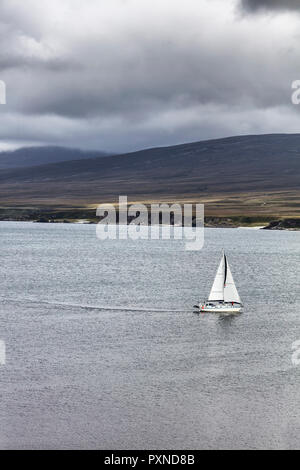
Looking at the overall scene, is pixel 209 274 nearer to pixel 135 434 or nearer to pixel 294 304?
pixel 294 304

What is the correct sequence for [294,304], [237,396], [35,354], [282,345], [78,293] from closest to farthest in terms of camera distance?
[237,396] → [35,354] → [282,345] → [294,304] → [78,293]

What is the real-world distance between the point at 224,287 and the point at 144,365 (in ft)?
77.5

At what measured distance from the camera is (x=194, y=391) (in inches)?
1585

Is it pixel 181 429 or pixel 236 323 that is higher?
pixel 236 323

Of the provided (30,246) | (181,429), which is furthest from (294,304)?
(30,246)

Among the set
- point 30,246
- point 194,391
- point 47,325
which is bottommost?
point 194,391

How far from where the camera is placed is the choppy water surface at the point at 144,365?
3425 centimetres

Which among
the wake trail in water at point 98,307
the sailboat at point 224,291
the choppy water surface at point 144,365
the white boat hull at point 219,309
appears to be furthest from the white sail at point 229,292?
the wake trail in water at point 98,307

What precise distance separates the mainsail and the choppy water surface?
8.32 feet

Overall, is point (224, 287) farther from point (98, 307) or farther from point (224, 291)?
point (98, 307)

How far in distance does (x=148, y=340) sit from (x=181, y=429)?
736 inches

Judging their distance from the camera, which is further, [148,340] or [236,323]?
[236,323]

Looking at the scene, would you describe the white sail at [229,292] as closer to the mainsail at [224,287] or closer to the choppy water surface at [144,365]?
the mainsail at [224,287]

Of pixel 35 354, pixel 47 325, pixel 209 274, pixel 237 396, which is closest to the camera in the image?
pixel 237 396
